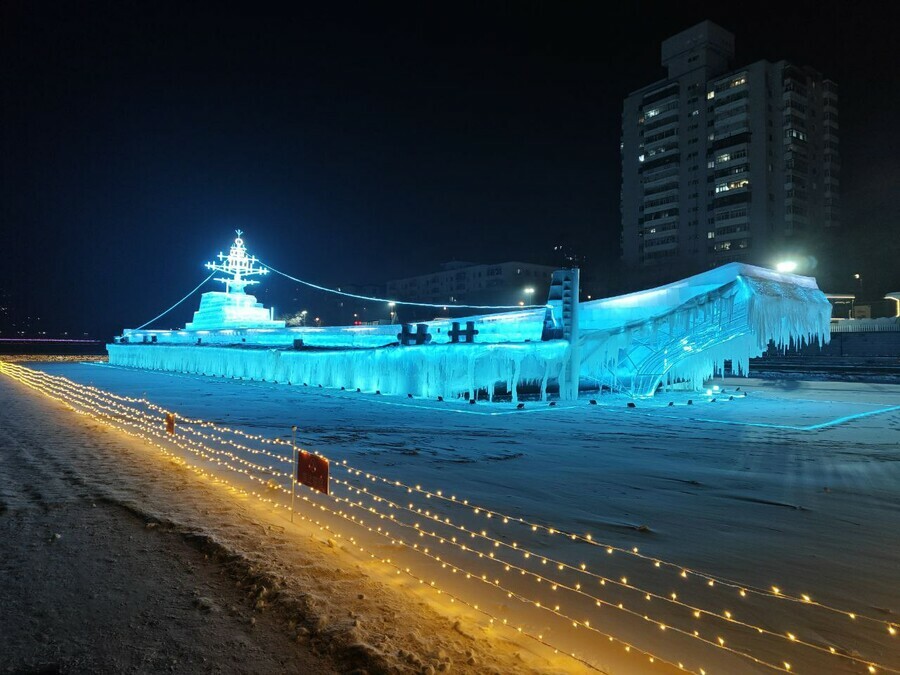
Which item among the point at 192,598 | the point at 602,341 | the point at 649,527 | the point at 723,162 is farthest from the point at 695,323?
the point at 723,162

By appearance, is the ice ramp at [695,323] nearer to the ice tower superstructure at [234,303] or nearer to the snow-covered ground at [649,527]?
the snow-covered ground at [649,527]

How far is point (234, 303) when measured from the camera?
45531mm

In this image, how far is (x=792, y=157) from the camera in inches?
2879

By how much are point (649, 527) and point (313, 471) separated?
4068 mm

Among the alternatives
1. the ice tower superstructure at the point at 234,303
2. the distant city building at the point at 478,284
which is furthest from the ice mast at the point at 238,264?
the distant city building at the point at 478,284

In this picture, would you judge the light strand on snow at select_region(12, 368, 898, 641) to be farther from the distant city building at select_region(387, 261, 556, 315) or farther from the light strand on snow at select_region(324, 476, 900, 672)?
the distant city building at select_region(387, 261, 556, 315)

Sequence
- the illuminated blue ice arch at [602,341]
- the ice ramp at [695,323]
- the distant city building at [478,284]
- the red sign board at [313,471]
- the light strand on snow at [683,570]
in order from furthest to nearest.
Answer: the distant city building at [478,284] < the illuminated blue ice arch at [602,341] < the ice ramp at [695,323] < the red sign board at [313,471] < the light strand on snow at [683,570]

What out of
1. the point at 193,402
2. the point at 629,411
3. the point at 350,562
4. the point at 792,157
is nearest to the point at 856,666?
the point at 350,562

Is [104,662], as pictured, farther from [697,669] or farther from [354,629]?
[697,669]

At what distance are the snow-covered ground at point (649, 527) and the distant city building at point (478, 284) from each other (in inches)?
2475

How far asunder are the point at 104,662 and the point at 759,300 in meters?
19.1

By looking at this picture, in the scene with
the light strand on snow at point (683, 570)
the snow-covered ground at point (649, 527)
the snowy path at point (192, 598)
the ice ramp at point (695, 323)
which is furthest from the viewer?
the ice ramp at point (695, 323)

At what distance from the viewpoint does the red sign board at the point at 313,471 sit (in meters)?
6.37

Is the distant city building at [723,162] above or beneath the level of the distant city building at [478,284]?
above
